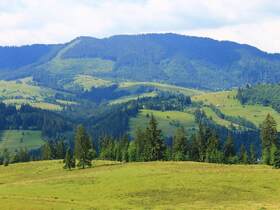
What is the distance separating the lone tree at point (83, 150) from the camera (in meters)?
136

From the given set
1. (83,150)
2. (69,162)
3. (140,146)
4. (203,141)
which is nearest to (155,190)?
(69,162)

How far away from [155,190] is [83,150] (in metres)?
50.5

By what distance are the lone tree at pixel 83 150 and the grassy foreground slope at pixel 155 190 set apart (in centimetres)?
2001

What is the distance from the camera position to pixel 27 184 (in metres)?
104

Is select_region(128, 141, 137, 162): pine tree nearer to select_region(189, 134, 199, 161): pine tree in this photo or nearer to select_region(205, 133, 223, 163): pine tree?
select_region(189, 134, 199, 161): pine tree

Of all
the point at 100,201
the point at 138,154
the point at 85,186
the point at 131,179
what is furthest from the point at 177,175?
the point at 138,154

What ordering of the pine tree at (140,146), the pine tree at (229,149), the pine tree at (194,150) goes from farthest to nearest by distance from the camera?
the pine tree at (194,150), the pine tree at (229,149), the pine tree at (140,146)

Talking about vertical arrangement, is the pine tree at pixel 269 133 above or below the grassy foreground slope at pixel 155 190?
above

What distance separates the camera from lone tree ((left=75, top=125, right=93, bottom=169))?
136425 millimetres

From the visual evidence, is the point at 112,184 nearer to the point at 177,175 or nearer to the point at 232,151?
the point at 177,175

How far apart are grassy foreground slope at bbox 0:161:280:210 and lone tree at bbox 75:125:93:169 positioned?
20008 millimetres

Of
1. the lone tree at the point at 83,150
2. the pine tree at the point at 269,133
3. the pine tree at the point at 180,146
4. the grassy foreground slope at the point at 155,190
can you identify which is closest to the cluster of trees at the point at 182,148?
the pine tree at the point at 180,146

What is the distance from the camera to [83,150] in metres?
137

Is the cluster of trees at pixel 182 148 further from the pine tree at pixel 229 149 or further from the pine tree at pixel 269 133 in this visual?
the pine tree at pixel 269 133
